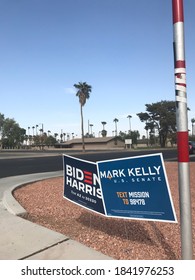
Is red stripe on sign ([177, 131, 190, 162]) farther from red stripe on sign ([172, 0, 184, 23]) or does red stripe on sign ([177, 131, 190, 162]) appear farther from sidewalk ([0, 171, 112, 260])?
sidewalk ([0, 171, 112, 260])

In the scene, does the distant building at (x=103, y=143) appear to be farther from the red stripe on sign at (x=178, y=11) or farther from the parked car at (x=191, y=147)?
the red stripe on sign at (x=178, y=11)

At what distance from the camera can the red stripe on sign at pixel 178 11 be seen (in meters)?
3.25

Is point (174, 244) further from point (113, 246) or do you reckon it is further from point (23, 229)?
point (23, 229)

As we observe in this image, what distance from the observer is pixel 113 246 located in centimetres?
446

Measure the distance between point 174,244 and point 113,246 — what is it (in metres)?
0.89

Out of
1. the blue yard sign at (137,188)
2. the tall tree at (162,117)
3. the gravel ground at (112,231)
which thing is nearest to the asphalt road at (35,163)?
the gravel ground at (112,231)

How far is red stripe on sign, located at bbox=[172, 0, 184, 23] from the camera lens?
128 inches

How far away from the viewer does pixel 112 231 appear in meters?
5.20

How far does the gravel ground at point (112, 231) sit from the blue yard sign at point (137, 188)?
463 millimetres

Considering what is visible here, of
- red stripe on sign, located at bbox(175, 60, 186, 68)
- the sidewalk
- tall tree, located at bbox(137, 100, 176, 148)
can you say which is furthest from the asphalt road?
tall tree, located at bbox(137, 100, 176, 148)

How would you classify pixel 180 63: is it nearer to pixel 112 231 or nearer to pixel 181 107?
pixel 181 107

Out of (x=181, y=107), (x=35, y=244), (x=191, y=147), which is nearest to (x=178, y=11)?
(x=181, y=107)
